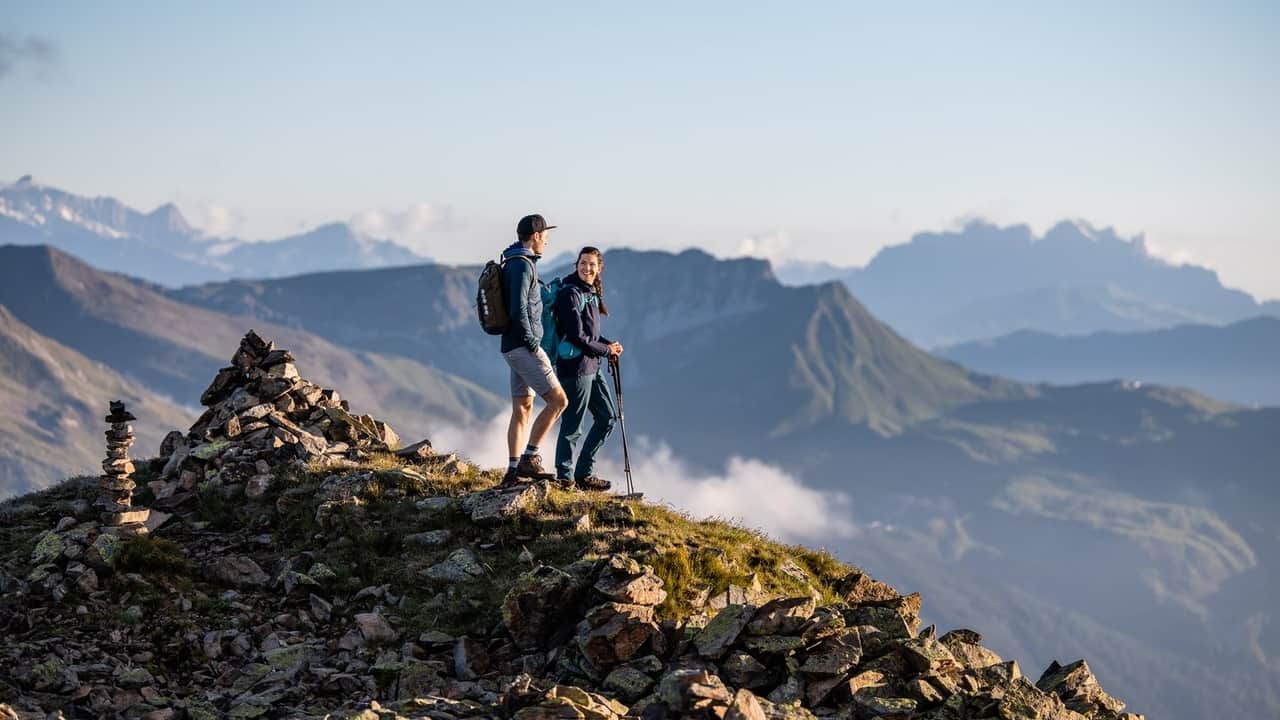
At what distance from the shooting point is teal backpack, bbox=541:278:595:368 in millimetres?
19141

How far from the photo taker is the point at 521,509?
18.0m

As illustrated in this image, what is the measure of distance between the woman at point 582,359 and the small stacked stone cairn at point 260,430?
18.8 ft

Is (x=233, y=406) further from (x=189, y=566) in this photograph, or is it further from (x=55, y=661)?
(x=55, y=661)

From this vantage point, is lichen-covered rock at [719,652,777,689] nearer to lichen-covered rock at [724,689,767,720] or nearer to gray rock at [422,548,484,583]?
lichen-covered rock at [724,689,767,720]

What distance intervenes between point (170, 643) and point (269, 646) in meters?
1.37

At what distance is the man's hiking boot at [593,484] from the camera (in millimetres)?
19969

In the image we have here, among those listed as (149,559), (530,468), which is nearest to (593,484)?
(530,468)

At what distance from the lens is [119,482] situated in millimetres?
18281

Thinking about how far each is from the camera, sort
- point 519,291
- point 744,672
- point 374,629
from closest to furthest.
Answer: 1. point 744,672
2. point 374,629
3. point 519,291

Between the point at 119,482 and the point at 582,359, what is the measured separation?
8.70 m

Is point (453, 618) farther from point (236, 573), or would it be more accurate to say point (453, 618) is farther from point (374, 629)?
point (236, 573)

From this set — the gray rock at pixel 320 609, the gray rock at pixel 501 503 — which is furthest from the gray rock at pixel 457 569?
the gray rock at pixel 320 609

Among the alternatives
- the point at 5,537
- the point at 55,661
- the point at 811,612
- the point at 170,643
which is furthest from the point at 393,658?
the point at 5,537

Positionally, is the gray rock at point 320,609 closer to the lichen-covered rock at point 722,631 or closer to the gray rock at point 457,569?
the gray rock at point 457,569
